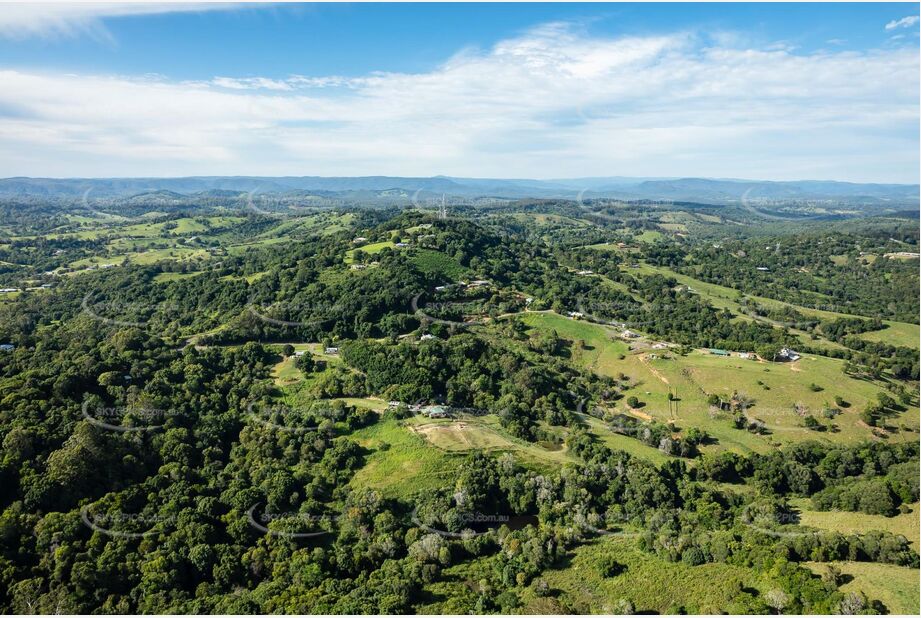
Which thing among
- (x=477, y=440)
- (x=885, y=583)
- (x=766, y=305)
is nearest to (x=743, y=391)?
(x=885, y=583)

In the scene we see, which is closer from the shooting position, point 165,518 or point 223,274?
point 165,518

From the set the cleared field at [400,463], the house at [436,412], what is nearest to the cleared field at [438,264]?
the house at [436,412]

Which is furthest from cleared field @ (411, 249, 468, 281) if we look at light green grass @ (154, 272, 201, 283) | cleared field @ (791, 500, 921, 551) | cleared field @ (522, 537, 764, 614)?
cleared field @ (791, 500, 921, 551)

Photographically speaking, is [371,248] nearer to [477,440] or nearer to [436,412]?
[436,412]

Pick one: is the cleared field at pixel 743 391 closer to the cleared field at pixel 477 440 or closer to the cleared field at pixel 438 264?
the cleared field at pixel 477 440

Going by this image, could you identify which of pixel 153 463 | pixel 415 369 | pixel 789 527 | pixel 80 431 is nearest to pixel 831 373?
pixel 789 527

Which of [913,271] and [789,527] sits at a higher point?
[913,271]

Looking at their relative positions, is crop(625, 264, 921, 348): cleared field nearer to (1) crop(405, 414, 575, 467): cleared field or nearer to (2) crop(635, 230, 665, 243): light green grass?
(1) crop(405, 414, 575, 467): cleared field

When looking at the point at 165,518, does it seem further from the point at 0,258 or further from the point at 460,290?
Answer: the point at 0,258
